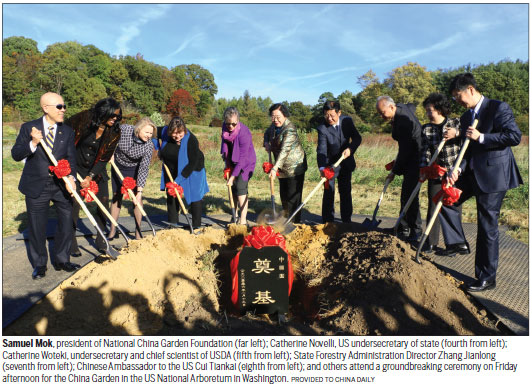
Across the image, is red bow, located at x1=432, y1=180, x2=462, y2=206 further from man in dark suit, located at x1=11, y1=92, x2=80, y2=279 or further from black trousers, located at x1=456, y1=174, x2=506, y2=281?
man in dark suit, located at x1=11, y1=92, x2=80, y2=279

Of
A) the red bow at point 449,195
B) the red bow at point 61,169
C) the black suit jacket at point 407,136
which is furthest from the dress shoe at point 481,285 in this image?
the red bow at point 61,169

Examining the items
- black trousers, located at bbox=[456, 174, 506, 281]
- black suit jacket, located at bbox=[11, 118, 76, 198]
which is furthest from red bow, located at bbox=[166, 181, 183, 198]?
black trousers, located at bbox=[456, 174, 506, 281]

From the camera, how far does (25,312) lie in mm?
3215

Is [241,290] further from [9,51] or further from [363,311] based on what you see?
Answer: [9,51]

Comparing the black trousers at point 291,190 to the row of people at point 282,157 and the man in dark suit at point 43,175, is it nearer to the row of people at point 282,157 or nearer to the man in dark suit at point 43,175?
the row of people at point 282,157

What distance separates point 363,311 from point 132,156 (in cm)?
356

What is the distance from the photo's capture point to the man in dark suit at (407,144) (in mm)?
4996

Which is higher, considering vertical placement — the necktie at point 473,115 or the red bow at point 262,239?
the necktie at point 473,115

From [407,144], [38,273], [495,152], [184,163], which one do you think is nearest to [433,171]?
[495,152]

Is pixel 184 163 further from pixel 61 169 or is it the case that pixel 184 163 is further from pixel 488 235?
pixel 488 235

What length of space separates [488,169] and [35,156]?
4.77 meters

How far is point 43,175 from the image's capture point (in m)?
3.92

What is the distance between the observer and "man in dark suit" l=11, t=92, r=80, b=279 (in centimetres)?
374

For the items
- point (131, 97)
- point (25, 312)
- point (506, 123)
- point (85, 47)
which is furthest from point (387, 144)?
point (85, 47)
